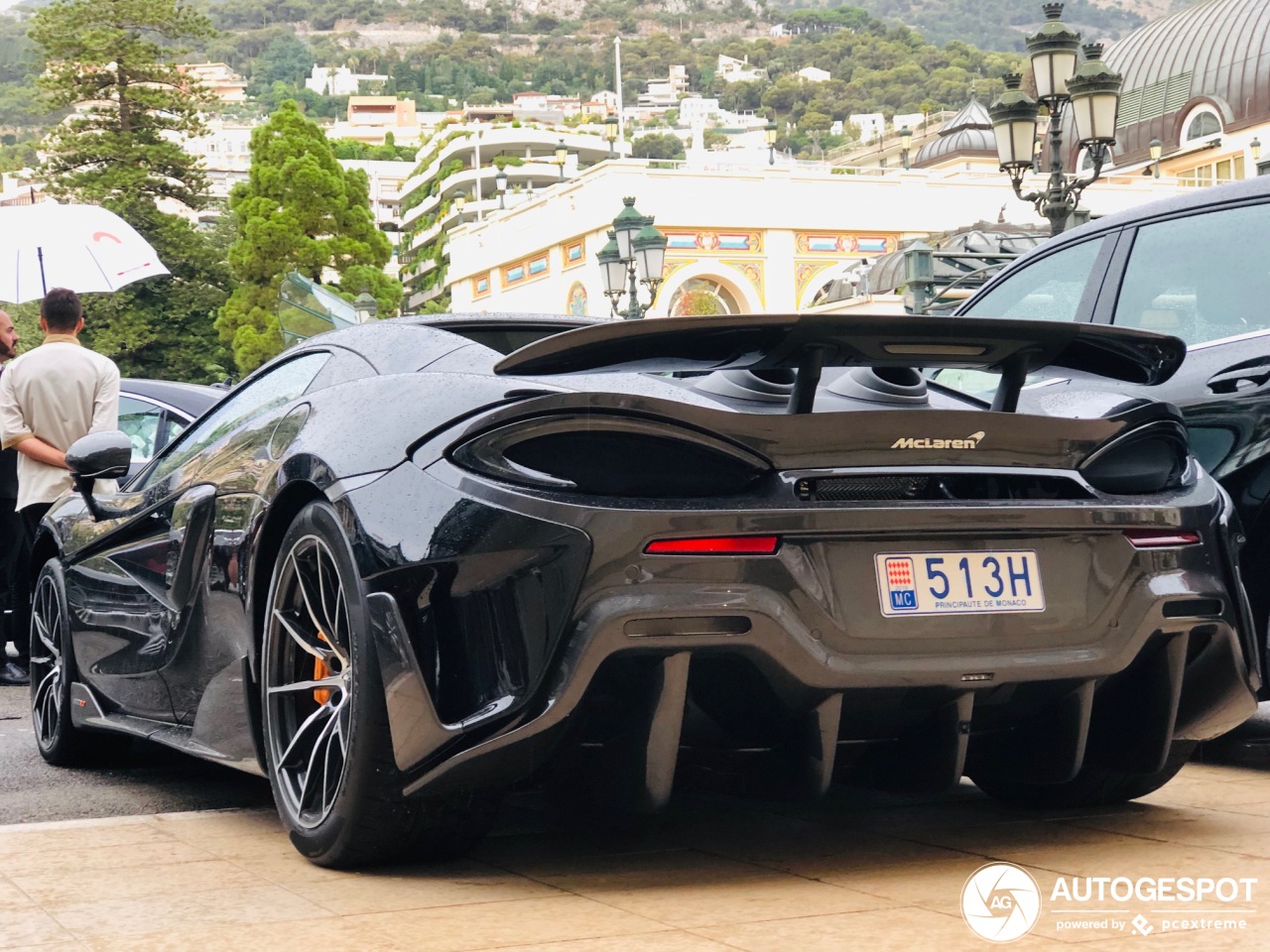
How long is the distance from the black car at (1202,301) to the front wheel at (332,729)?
1.62 meters

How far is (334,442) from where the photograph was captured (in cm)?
352

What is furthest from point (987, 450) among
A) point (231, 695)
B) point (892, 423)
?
point (231, 695)

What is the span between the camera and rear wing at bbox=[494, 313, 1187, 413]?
3.12 meters

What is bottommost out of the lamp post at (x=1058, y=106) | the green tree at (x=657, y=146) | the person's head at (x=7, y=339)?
the person's head at (x=7, y=339)

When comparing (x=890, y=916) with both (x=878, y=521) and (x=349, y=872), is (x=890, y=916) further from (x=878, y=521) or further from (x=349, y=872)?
(x=349, y=872)

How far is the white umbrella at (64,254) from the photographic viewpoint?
11.3 m

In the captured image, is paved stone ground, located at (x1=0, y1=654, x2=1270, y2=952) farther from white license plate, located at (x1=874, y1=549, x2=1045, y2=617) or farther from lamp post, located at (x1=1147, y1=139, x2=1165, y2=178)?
lamp post, located at (x1=1147, y1=139, x2=1165, y2=178)

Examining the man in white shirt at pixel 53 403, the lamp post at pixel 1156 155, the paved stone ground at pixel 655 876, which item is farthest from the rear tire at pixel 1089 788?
the lamp post at pixel 1156 155

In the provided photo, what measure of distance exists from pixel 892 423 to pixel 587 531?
617mm

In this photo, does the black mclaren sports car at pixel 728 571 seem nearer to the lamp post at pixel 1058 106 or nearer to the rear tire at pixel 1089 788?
the rear tire at pixel 1089 788

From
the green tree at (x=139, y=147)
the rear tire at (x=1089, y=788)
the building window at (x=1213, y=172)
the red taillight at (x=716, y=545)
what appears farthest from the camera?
the building window at (x=1213, y=172)

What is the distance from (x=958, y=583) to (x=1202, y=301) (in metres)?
1.90

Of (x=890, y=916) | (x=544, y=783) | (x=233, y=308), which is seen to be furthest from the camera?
(x=233, y=308)

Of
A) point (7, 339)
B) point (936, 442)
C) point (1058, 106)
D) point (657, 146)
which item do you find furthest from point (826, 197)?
point (657, 146)
